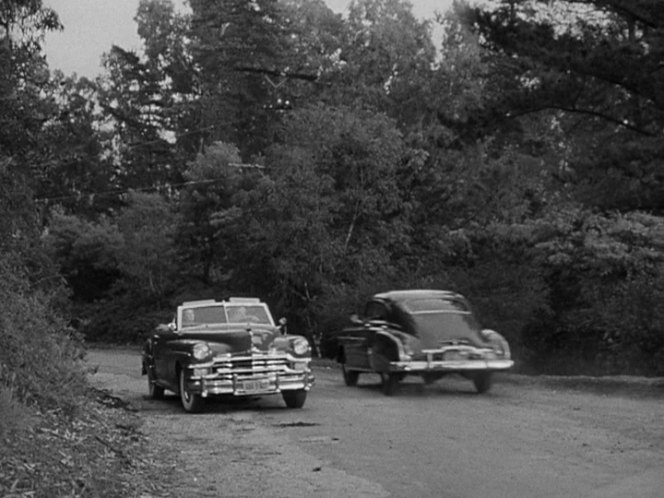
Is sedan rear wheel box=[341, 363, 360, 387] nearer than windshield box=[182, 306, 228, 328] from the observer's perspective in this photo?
No

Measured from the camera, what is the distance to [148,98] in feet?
256

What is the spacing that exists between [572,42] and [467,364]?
7.16 metres

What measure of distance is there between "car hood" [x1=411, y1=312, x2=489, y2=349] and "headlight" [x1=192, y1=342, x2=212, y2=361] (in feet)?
14.3

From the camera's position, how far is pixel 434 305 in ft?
72.9

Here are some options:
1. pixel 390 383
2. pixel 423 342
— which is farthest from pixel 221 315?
pixel 423 342

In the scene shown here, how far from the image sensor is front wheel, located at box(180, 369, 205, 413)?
18.6m

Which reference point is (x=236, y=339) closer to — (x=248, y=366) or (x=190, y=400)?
(x=248, y=366)

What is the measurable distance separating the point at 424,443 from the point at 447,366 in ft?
22.2

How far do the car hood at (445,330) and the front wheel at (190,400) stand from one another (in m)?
4.41

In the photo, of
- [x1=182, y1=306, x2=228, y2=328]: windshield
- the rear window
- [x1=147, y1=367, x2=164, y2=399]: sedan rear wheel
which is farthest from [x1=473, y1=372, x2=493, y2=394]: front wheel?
[x1=147, y1=367, x2=164, y2=399]: sedan rear wheel

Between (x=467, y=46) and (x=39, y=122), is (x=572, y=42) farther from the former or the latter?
(x=467, y=46)

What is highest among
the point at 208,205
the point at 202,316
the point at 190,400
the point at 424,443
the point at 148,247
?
the point at 208,205

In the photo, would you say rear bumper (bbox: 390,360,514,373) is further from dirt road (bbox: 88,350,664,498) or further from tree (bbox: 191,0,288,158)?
tree (bbox: 191,0,288,158)

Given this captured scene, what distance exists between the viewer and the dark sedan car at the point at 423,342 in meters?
20.8
